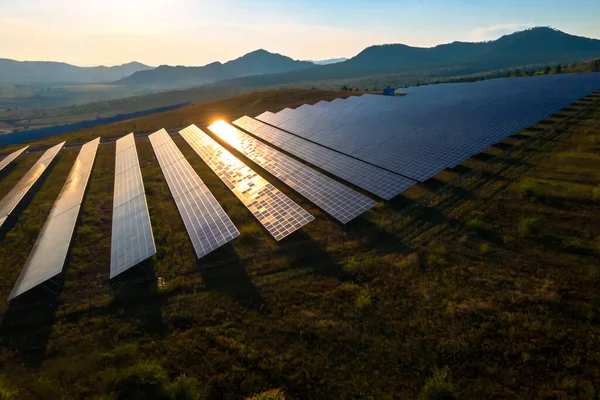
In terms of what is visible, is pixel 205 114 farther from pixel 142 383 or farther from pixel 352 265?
pixel 142 383

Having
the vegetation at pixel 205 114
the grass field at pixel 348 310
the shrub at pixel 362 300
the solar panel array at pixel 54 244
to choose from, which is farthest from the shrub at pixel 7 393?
the vegetation at pixel 205 114

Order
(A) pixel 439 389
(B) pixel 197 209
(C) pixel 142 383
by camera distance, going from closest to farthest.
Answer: (A) pixel 439 389
(C) pixel 142 383
(B) pixel 197 209

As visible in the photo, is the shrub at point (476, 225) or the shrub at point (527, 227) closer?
the shrub at point (527, 227)

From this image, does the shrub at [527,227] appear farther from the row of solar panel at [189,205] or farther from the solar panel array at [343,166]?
the row of solar panel at [189,205]

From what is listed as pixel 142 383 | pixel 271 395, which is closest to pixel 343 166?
pixel 271 395

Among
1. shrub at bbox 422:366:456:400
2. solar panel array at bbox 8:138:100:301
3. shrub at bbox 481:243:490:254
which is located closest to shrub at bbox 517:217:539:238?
shrub at bbox 481:243:490:254

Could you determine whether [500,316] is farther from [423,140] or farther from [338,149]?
[338,149]

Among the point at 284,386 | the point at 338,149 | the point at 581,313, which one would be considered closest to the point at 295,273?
the point at 284,386
